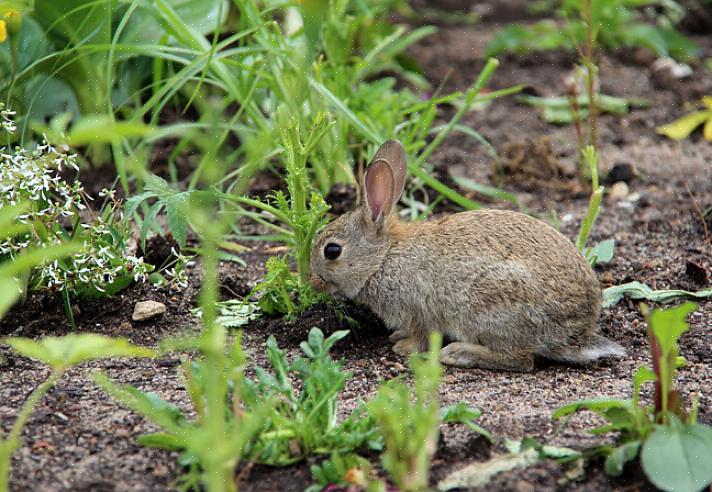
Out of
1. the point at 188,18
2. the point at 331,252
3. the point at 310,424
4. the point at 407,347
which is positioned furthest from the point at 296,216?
the point at 188,18

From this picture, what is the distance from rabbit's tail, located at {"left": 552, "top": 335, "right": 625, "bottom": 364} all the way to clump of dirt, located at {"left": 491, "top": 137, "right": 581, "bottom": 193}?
2158mm

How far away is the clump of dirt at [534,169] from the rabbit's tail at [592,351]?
2158mm

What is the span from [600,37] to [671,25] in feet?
3.50

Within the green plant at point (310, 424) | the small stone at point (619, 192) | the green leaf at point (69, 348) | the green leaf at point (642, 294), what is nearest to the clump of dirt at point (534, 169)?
the small stone at point (619, 192)

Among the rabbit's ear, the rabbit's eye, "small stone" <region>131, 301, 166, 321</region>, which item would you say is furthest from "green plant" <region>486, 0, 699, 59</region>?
"small stone" <region>131, 301, 166, 321</region>

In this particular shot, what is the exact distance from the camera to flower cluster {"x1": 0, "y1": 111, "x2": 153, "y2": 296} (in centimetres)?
389

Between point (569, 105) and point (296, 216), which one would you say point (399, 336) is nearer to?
point (296, 216)

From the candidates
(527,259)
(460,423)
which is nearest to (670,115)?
(527,259)

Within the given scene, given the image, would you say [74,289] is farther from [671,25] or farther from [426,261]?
[671,25]

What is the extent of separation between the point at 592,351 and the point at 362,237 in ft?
3.74

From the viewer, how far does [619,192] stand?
20.2ft

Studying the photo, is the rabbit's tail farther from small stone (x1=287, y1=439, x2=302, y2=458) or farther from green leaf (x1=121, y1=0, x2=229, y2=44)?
green leaf (x1=121, y1=0, x2=229, y2=44)

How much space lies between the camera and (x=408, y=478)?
2.66 metres

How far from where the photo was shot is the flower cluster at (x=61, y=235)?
3.89m
